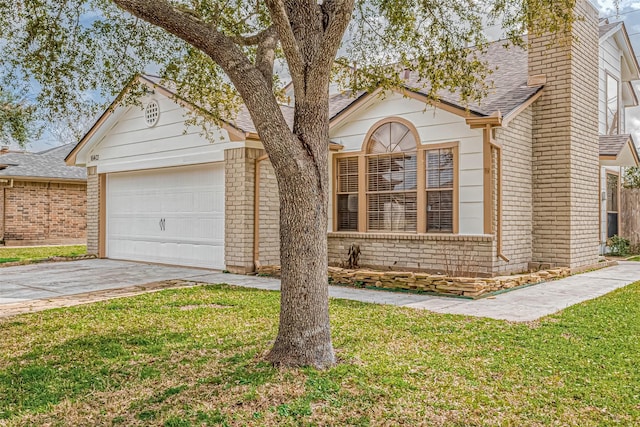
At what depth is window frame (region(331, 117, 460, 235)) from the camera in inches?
386

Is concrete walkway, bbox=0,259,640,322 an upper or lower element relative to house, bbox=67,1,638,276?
lower

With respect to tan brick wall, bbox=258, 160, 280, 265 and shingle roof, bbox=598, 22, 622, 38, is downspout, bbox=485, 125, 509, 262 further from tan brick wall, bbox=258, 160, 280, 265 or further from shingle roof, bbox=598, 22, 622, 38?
shingle roof, bbox=598, 22, 622, 38

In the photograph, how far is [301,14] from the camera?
4762 millimetres

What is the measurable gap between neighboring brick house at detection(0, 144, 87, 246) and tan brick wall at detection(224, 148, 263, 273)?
540 inches

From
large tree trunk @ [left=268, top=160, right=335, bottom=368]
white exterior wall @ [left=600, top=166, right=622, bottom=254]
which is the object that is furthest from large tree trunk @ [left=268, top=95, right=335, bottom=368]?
white exterior wall @ [left=600, top=166, right=622, bottom=254]

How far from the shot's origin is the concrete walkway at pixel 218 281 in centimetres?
736

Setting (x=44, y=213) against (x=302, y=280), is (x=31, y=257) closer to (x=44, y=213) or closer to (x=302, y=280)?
(x=44, y=213)

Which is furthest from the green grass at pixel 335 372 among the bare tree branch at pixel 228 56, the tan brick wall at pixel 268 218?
the tan brick wall at pixel 268 218

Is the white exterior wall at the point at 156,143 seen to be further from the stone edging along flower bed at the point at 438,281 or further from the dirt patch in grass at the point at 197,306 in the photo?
the dirt patch in grass at the point at 197,306

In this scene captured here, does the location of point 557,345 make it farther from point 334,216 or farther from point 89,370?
point 334,216

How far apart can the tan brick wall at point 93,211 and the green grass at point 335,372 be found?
907 cm

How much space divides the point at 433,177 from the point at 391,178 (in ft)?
3.03

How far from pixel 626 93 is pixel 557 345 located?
579 inches

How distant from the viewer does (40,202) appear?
21969 millimetres
